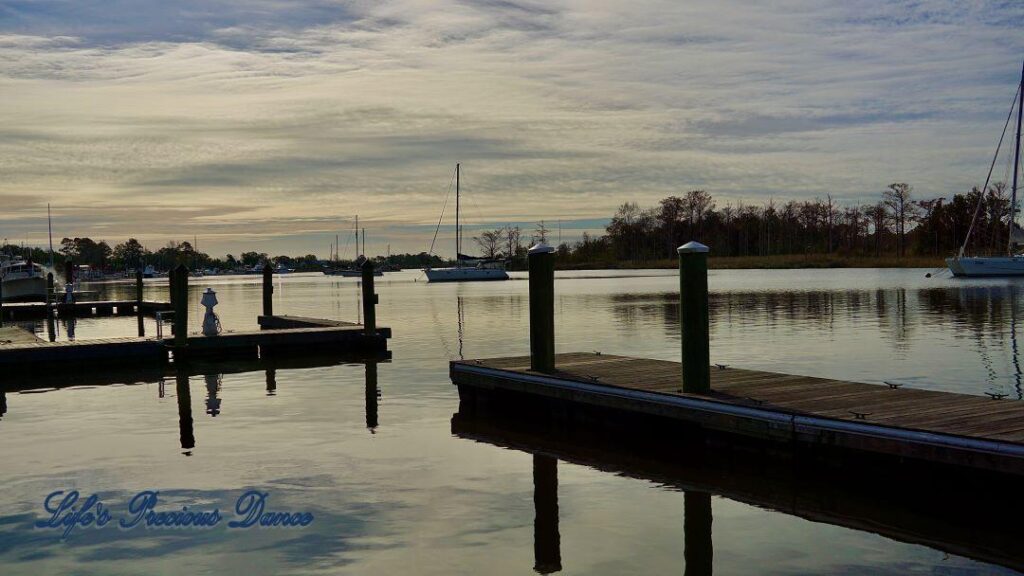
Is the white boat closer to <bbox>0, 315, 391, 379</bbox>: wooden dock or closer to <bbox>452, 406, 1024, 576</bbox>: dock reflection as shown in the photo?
<bbox>0, 315, 391, 379</bbox>: wooden dock

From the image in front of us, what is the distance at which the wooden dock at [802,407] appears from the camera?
9836mm

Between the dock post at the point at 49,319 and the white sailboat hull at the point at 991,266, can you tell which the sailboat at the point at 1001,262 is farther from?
the dock post at the point at 49,319

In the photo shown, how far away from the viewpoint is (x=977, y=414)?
11.0 meters

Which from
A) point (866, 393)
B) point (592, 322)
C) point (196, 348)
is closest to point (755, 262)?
point (592, 322)

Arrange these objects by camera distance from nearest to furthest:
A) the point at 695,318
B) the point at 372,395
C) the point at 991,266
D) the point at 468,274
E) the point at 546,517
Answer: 1. the point at 546,517
2. the point at 695,318
3. the point at 372,395
4. the point at 991,266
5. the point at 468,274

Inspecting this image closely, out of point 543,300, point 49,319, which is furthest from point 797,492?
point 49,319

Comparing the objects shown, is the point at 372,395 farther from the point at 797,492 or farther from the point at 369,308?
the point at 797,492

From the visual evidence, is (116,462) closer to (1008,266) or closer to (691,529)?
(691,529)

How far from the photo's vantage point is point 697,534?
9.59 meters

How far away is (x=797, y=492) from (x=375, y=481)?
505 centimetres

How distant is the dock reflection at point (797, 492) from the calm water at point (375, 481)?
0.12 metres

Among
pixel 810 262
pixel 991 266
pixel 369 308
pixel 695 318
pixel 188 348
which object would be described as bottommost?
pixel 810 262

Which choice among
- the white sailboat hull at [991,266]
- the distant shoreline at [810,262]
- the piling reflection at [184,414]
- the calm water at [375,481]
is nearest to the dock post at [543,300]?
the calm water at [375,481]

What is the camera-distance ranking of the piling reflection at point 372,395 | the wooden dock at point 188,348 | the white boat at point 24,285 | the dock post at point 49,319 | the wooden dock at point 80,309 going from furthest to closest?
the white boat at point 24,285
the wooden dock at point 80,309
the dock post at point 49,319
the wooden dock at point 188,348
the piling reflection at point 372,395
